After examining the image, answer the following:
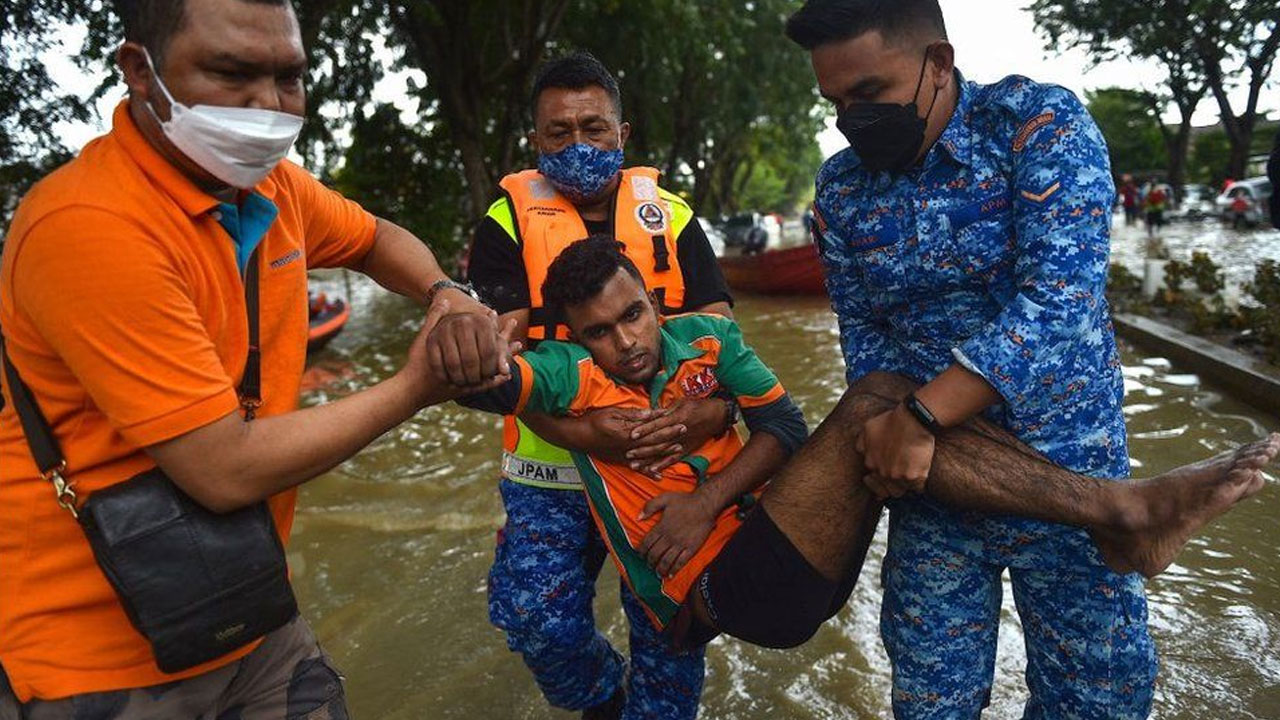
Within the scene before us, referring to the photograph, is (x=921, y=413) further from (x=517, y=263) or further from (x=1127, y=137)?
(x=1127, y=137)

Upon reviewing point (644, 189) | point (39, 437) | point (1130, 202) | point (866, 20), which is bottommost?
point (1130, 202)

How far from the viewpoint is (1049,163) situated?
1.99 m

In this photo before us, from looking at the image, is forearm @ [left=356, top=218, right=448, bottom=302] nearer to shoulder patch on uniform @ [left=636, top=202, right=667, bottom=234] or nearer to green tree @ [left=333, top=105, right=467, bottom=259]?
shoulder patch on uniform @ [left=636, top=202, right=667, bottom=234]

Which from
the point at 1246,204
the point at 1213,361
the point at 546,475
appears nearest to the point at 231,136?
the point at 546,475

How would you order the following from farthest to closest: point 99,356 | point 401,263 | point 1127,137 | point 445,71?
point 1127,137 < point 445,71 < point 401,263 < point 99,356

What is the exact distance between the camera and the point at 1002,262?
2.16 m

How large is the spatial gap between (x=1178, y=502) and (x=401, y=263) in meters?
2.06

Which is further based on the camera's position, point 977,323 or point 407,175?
point 407,175

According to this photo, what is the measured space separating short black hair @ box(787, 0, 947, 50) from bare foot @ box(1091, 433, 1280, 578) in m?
1.23

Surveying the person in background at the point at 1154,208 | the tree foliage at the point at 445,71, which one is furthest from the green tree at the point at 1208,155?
the tree foliage at the point at 445,71

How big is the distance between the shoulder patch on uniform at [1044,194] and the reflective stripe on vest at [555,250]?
1.19m

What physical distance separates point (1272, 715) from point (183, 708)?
3386 mm

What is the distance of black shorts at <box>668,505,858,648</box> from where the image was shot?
2.21 meters

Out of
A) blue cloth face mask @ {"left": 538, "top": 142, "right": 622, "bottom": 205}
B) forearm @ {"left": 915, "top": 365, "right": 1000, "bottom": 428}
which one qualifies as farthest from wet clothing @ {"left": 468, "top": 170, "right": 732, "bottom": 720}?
forearm @ {"left": 915, "top": 365, "right": 1000, "bottom": 428}
